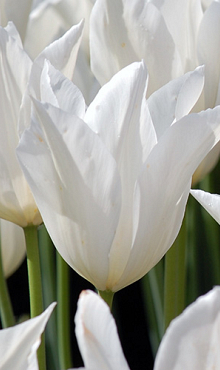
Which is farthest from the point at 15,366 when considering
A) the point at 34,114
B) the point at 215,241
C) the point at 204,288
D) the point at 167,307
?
the point at 204,288

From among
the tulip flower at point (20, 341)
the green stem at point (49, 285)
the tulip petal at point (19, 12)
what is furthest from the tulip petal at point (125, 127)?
the green stem at point (49, 285)

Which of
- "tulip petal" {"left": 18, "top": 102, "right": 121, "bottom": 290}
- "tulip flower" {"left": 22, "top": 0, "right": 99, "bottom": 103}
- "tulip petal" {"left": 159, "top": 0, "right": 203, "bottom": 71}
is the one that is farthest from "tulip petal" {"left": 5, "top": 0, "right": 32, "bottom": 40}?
"tulip petal" {"left": 18, "top": 102, "right": 121, "bottom": 290}

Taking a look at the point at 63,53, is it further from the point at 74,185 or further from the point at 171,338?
the point at 171,338

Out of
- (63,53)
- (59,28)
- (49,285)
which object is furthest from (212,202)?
(49,285)

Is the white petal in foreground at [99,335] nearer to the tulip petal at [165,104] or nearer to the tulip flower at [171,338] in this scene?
the tulip flower at [171,338]

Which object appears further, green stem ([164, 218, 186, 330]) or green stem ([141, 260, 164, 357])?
green stem ([141, 260, 164, 357])

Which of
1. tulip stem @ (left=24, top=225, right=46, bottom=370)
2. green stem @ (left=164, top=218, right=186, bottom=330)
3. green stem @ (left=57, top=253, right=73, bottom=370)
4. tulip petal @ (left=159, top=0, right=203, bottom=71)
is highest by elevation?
tulip petal @ (left=159, top=0, right=203, bottom=71)

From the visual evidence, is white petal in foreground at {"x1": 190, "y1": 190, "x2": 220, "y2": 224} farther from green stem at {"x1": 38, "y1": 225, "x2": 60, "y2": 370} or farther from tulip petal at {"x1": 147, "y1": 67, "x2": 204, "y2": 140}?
green stem at {"x1": 38, "y1": 225, "x2": 60, "y2": 370}
